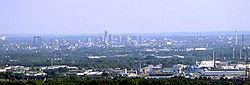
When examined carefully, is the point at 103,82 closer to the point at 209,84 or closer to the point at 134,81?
the point at 134,81

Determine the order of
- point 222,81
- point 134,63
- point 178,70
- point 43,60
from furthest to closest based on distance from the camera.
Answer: point 43,60
point 134,63
point 178,70
point 222,81

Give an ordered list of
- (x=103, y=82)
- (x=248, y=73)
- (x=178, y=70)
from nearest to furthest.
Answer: (x=103, y=82)
(x=248, y=73)
(x=178, y=70)

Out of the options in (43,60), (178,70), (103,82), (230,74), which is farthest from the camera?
(43,60)

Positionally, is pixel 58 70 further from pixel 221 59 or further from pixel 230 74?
pixel 221 59

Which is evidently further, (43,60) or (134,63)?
(43,60)

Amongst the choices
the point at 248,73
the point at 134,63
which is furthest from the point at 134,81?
the point at 134,63

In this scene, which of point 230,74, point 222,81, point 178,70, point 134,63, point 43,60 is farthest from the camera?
point 43,60

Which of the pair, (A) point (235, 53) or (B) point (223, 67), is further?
(A) point (235, 53)

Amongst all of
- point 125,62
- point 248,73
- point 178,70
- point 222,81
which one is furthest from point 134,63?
point 222,81
